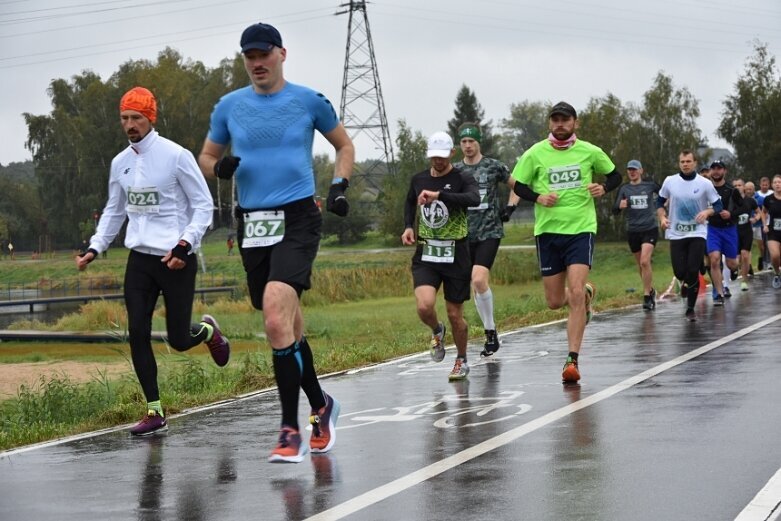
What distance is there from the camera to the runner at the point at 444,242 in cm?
1188

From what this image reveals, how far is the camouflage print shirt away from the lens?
13.3m

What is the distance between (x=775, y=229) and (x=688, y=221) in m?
6.87

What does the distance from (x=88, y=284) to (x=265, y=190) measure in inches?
2480

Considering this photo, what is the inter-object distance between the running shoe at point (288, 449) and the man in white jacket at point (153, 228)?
1.83 metres

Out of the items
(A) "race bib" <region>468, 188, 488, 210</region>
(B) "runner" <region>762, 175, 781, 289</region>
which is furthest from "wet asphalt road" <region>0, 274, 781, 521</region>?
(B) "runner" <region>762, 175, 781, 289</region>

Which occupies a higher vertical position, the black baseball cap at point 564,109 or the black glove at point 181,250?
the black baseball cap at point 564,109

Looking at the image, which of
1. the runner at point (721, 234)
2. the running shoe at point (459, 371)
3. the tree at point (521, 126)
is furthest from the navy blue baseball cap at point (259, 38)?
the tree at point (521, 126)

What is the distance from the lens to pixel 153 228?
31.0 feet

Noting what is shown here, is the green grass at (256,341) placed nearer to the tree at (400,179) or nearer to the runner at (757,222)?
the runner at (757,222)

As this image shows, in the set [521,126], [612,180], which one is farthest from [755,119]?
[521,126]

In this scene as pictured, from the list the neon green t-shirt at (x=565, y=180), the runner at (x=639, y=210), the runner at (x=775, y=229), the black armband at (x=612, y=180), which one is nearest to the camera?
the neon green t-shirt at (x=565, y=180)

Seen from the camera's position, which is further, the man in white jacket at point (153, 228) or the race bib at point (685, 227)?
the race bib at point (685, 227)

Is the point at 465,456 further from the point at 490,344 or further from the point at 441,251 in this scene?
the point at 490,344

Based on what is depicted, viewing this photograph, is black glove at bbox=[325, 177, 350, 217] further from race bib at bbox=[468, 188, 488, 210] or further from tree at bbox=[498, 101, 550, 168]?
tree at bbox=[498, 101, 550, 168]
